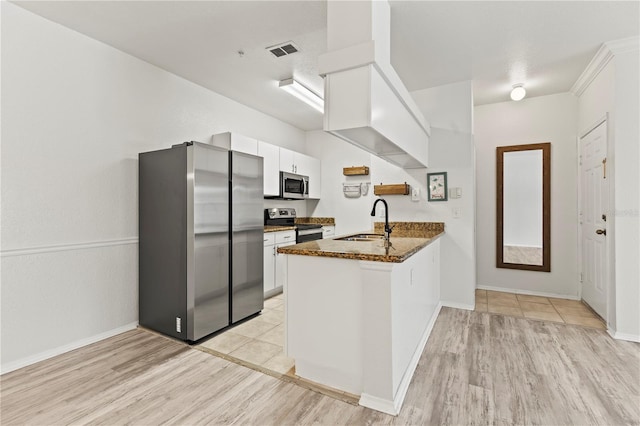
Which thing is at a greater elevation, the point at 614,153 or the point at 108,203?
the point at 614,153

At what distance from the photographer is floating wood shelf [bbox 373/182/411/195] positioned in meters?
3.89

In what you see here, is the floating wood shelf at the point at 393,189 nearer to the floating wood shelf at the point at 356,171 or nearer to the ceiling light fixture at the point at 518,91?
the floating wood shelf at the point at 356,171

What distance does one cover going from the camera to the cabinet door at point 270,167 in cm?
448

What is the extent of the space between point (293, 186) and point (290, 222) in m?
0.63

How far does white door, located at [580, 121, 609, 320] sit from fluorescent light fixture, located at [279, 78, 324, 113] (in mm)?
3200

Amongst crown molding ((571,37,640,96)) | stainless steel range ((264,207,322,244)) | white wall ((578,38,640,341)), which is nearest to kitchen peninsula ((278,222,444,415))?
white wall ((578,38,640,341))

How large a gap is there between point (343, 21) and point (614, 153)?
9.40 ft

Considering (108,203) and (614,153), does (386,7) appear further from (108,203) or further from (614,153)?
(108,203)

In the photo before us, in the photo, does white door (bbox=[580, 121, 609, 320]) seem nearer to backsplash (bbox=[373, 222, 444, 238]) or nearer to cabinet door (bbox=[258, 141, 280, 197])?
backsplash (bbox=[373, 222, 444, 238])

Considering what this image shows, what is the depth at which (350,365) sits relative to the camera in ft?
6.48

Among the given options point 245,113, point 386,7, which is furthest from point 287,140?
point 386,7

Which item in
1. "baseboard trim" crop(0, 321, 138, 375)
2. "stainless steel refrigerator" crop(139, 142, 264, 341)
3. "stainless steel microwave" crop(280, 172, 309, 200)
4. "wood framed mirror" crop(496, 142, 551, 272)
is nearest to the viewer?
"baseboard trim" crop(0, 321, 138, 375)

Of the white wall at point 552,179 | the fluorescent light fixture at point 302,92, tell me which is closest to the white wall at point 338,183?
the fluorescent light fixture at point 302,92

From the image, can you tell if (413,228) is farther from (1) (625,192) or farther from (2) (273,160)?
(2) (273,160)
